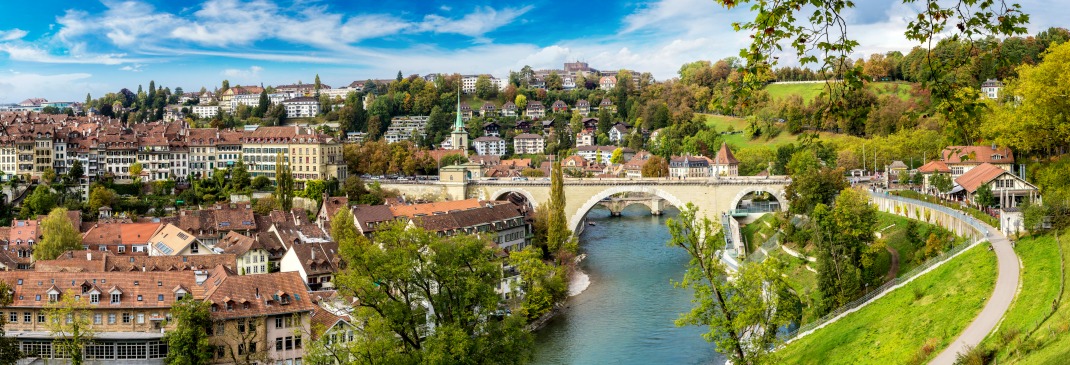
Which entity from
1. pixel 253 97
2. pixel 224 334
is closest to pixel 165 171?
pixel 224 334

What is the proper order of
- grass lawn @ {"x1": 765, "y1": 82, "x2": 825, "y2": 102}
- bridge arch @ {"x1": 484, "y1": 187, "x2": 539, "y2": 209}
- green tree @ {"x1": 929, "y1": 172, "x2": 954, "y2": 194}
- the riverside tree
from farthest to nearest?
grass lawn @ {"x1": 765, "y1": 82, "x2": 825, "y2": 102}, bridge arch @ {"x1": 484, "y1": 187, "x2": 539, "y2": 209}, the riverside tree, green tree @ {"x1": 929, "y1": 172, "x2": 954, "y2": 194}

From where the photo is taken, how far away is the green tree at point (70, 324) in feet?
78.9

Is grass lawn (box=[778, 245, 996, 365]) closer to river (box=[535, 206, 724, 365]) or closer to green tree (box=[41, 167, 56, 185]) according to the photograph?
river (box=[535, 206, 724, 365])

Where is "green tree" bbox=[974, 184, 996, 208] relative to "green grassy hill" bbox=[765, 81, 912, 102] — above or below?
below

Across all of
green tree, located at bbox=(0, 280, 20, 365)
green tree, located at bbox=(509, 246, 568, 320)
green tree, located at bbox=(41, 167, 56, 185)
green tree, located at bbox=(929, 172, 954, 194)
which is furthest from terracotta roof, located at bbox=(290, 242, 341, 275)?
green tree, located at bbox=(41, 167, 56, 185)

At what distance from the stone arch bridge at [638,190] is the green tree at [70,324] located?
28.2 m

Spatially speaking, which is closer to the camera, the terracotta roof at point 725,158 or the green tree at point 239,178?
the green tree at point 239,178

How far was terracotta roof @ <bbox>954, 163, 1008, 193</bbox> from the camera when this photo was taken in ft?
102

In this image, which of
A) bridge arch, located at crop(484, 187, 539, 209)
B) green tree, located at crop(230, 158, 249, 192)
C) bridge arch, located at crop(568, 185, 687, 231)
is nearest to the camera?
bridge arch, located at crop(568, 185, 687, 231)

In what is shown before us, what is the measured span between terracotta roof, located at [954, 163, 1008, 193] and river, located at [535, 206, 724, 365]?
389 inches

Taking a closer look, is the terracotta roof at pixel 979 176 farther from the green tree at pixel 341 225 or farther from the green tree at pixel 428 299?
the green tree at pixel 341 225

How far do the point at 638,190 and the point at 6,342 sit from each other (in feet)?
113

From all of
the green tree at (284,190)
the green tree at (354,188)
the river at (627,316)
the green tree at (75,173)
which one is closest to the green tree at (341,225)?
the river at (627,316)

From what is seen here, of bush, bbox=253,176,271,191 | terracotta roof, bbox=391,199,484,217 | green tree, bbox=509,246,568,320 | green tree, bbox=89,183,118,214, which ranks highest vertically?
bush, bbox=253,176,271,191
